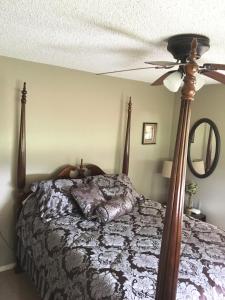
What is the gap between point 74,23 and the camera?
167 cm

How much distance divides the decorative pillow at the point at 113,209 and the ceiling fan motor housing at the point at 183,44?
4.93ft

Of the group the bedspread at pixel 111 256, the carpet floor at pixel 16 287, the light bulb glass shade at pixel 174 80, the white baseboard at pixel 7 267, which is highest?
the light bulb glass shade at pixel 174 80

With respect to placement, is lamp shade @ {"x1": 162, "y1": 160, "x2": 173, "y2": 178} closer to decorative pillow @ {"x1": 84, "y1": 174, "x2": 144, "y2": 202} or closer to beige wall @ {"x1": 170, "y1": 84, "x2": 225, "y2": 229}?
beige wall @ {"x1": 170, "y1": 84, "x2": 225, "y2": 229}

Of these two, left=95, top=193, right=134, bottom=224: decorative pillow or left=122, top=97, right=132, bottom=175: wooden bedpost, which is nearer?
left=95, top=193, right=134, bottom=224: decorative pillow

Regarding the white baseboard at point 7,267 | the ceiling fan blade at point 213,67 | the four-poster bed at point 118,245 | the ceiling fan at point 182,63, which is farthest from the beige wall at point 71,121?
the ceiling fan blade at point 213,67

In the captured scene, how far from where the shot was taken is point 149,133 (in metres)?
3.96

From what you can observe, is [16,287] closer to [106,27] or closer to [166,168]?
[166,168]

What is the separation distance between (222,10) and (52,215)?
2117 millimetres

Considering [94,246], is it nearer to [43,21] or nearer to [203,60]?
[43,21]

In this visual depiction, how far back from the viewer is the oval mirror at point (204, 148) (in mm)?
3576

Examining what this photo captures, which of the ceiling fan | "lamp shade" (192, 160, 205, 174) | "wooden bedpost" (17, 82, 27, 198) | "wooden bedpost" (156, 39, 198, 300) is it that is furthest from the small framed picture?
"wooden bedpost" (156, 39, 198, 300)

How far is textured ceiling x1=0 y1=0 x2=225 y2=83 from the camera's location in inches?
55.0

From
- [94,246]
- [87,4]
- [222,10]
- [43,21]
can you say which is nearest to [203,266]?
[94,246]

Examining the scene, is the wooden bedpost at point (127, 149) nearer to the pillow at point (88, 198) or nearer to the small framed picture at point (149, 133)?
the small framed picture at point (149, 133)
